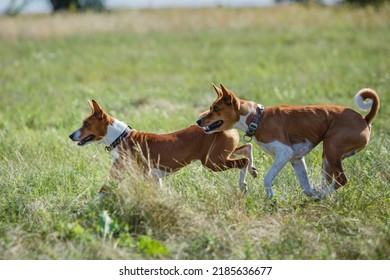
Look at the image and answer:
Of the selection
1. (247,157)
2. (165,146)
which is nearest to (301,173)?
A: (247,157)

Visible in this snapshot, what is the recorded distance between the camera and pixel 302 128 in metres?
7.88

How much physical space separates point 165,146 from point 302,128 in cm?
166

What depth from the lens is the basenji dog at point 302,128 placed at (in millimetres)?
7668

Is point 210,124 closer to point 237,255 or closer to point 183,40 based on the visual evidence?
point 237,255

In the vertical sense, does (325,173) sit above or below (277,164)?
below

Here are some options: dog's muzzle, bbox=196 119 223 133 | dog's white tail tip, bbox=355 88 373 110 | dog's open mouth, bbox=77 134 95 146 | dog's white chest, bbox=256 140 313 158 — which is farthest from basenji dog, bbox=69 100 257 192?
dog's white tail tip, bbox=355 88 373 110

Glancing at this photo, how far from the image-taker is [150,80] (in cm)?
1947

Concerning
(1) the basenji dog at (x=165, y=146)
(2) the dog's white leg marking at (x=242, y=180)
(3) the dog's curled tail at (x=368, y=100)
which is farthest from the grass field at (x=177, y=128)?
(3) the dog's curled tail at (x=368, y=100)

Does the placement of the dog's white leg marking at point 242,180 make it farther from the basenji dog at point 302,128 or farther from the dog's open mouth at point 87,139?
the dog's open mouth at point 87,139

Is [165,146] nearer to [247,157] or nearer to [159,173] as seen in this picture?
[159,173]

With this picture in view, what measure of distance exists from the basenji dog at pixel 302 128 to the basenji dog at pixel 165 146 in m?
0.22

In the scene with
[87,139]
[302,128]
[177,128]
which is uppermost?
[302,128]
